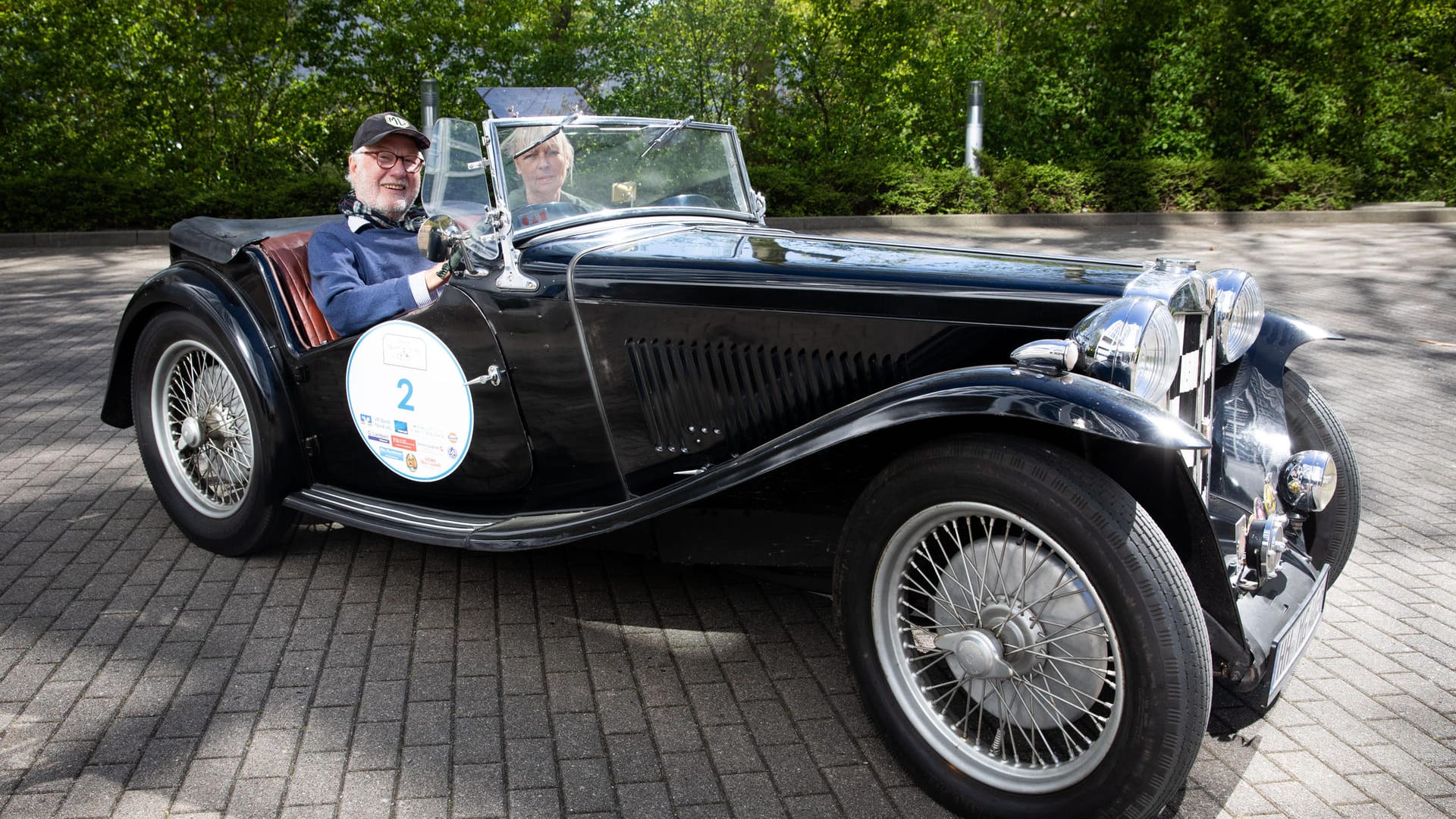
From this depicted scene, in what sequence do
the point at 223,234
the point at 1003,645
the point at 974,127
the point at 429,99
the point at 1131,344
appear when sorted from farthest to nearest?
the point at 974,127 < the point at 429,99 < the point at 223,234 < the point at 1003,645 < the point at 1131,344

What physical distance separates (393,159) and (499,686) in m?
1.94

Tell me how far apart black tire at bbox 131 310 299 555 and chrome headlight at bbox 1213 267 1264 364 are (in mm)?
2986

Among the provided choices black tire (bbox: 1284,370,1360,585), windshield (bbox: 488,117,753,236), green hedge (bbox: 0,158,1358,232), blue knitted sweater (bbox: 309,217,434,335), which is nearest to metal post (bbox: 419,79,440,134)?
green hedge (bbox: 0,158,1358,232)

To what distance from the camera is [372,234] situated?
3793 millimetres

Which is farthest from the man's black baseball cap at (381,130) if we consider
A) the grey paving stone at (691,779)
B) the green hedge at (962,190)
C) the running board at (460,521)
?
the green hedge at (962,190)

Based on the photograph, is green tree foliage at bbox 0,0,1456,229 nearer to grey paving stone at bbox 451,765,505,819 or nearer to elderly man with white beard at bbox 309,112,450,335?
elderly man with white beard at bbox 309,112,450,335

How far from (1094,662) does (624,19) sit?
15965mm

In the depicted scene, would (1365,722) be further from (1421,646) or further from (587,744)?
(587,744)

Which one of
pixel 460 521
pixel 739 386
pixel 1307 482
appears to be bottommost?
pixel 460 521

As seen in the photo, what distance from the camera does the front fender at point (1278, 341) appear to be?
321cm

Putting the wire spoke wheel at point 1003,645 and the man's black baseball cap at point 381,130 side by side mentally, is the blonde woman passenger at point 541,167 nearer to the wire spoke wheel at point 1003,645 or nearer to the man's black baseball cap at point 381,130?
the man's black baseball cap at point 381,130

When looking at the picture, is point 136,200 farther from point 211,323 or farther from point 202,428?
point 211,323

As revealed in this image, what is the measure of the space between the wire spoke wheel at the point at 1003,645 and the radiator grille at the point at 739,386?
1.55 ft

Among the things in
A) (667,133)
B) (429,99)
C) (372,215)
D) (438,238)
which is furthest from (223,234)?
(429,99)
